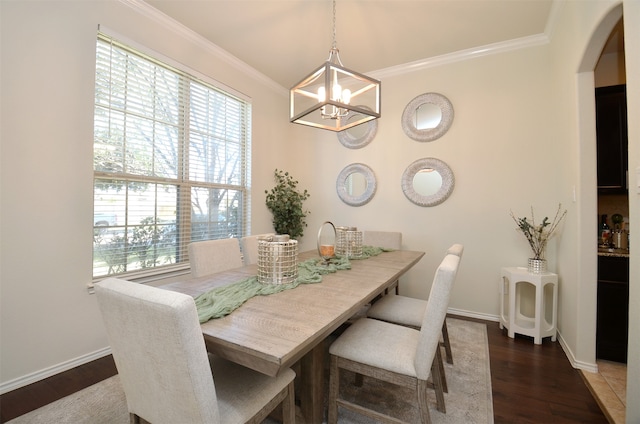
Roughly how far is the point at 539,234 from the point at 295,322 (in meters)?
2.74

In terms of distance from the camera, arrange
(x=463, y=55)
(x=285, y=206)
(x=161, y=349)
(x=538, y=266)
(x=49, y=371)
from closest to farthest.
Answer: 1. (x=161, y=349)
2. (x=49, y=371)
3. (x=538, y=266)
4. (x=463, y=55)
5. (x=285, y=206)

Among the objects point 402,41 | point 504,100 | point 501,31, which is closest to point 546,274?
point 504,100

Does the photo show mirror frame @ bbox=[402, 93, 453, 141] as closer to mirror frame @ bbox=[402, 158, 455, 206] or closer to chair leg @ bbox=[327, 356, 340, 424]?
mirror frame @ bbox=[402, 158, 455, 206]

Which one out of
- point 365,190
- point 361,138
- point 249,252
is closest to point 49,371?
point 249,252

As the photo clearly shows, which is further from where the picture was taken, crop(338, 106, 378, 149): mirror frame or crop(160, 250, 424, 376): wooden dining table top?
crop(338, 106, 378, 149): mirror frame

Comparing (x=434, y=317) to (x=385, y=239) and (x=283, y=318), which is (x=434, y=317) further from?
(x=385, y=239)

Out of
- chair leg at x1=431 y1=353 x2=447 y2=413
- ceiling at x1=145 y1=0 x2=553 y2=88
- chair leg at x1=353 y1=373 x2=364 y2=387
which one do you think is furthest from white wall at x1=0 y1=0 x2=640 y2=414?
chair leg at x1=353 y1=373 x2=364 y2=387

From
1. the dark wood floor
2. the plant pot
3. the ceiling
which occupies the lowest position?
the dark wood floor

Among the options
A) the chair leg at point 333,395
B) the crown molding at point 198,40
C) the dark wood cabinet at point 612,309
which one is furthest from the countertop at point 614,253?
the crown molding at point 198,40

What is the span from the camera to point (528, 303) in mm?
2854

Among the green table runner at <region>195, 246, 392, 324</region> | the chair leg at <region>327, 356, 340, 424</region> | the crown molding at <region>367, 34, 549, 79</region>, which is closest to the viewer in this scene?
the green table runner at <region>195, 246, 392, 324</region>

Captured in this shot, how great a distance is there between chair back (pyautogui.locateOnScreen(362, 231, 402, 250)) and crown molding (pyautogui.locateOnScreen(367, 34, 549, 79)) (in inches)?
78.4

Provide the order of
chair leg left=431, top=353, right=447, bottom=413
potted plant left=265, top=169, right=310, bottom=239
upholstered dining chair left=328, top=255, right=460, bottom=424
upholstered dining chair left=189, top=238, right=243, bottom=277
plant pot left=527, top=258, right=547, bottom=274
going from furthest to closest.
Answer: potted plant left=265, top=169, right=310, bottom=239 → plant pot left=527, top=258, right=547, bottom=274 → upholstered dining chair left=189, top=238, right=243, bottom=277 → chair leg left=431, top=353, right=447, bottom=413 → upholstered dining chair left=328, top=255, right=460, bottom=424

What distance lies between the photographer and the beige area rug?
5.15 ft
